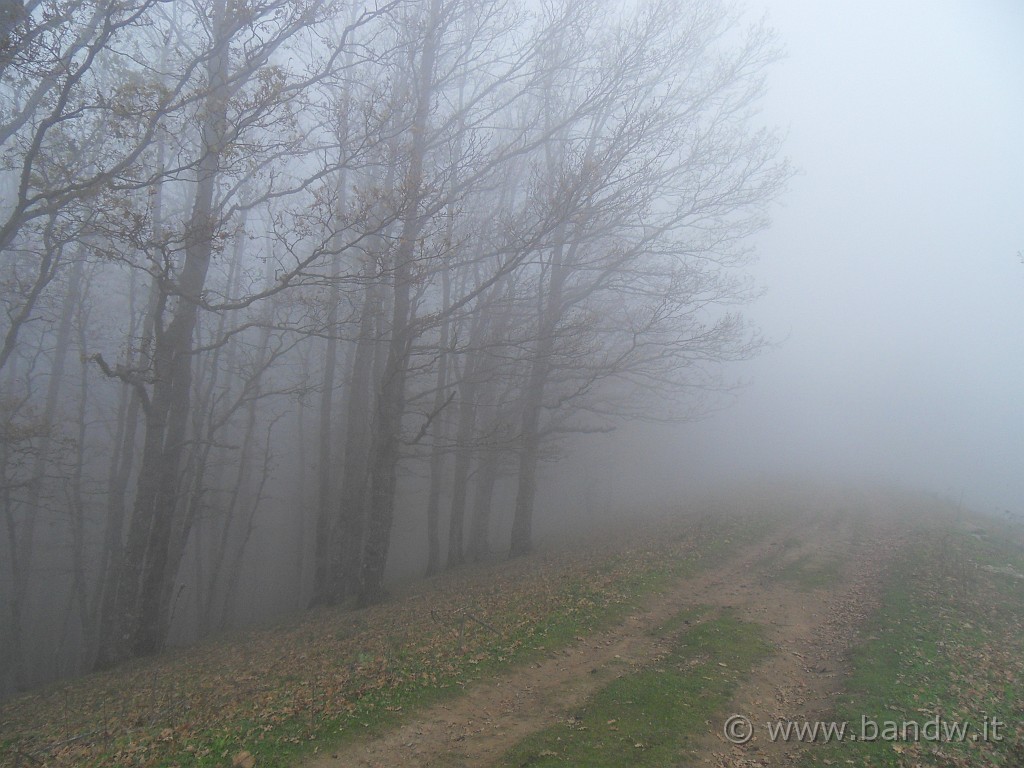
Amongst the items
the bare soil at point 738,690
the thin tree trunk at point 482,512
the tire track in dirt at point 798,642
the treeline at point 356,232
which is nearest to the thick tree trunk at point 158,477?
the treeline at point 356,232

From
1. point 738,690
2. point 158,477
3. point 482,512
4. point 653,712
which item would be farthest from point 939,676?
point 482,512

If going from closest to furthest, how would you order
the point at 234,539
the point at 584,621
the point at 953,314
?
the point at 584,621
the point at 234,539
the point at 953,314

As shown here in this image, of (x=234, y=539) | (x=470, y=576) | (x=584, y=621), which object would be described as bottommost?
(x=234, y=539)

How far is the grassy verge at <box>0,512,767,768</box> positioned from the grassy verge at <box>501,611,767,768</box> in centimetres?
148

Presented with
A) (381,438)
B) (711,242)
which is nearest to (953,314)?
(711,242)

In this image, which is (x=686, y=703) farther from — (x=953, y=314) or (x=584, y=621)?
(x=953, y=314)

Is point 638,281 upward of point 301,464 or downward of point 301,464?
upward

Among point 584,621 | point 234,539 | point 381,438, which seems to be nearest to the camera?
point 584,621

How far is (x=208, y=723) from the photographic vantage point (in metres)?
6.90

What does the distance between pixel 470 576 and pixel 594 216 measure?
30.6 feet

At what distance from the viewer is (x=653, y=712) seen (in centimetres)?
673

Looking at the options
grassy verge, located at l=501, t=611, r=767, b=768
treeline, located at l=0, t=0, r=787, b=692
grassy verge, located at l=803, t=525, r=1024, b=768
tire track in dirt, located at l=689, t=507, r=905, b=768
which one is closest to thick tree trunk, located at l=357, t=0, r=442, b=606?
treeline, located at l=0, t=0, r=787, b=692

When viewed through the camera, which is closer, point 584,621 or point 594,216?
point 584,621

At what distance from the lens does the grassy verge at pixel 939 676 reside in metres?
5.93
